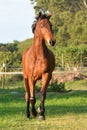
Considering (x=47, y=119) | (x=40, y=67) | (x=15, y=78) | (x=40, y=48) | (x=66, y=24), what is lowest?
(x=15, y=78)

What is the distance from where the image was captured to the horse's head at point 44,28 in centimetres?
1025

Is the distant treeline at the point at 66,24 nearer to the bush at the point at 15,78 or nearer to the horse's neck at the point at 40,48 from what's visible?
the bush at the point at 15,78

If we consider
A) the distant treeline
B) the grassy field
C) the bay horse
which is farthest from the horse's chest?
the distant treeline

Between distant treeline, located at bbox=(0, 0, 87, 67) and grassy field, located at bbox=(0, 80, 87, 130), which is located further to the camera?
distant treeline, located at bbox=(0, 0, 87, 67)

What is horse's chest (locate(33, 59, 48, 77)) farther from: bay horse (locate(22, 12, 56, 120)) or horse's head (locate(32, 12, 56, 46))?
horse's head (locate(32, 12, 56, 46))

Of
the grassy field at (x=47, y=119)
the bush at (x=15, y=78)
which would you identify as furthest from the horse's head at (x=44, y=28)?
the bush at (x=15, y=78)

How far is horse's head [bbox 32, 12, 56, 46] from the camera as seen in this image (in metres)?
10.2

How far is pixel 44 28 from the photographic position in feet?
34.5

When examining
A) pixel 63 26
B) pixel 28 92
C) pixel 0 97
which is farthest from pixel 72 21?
pixel 28 92

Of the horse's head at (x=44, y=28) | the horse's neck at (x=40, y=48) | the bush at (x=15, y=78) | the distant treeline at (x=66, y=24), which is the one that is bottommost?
the bush at (x=15, y=78)

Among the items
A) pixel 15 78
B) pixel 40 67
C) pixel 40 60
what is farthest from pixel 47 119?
pixel 15 78

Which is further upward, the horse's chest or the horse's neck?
the horse's neck

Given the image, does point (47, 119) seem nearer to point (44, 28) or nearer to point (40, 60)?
point (40, 60)

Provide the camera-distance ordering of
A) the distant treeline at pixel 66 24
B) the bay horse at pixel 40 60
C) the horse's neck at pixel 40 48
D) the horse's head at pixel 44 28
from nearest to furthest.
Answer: the horse's head at pixel 44 28, the bay horse at pixel 40 60, the horse's neck at pixel 40 48, the distant treeline at pixel 66 24
